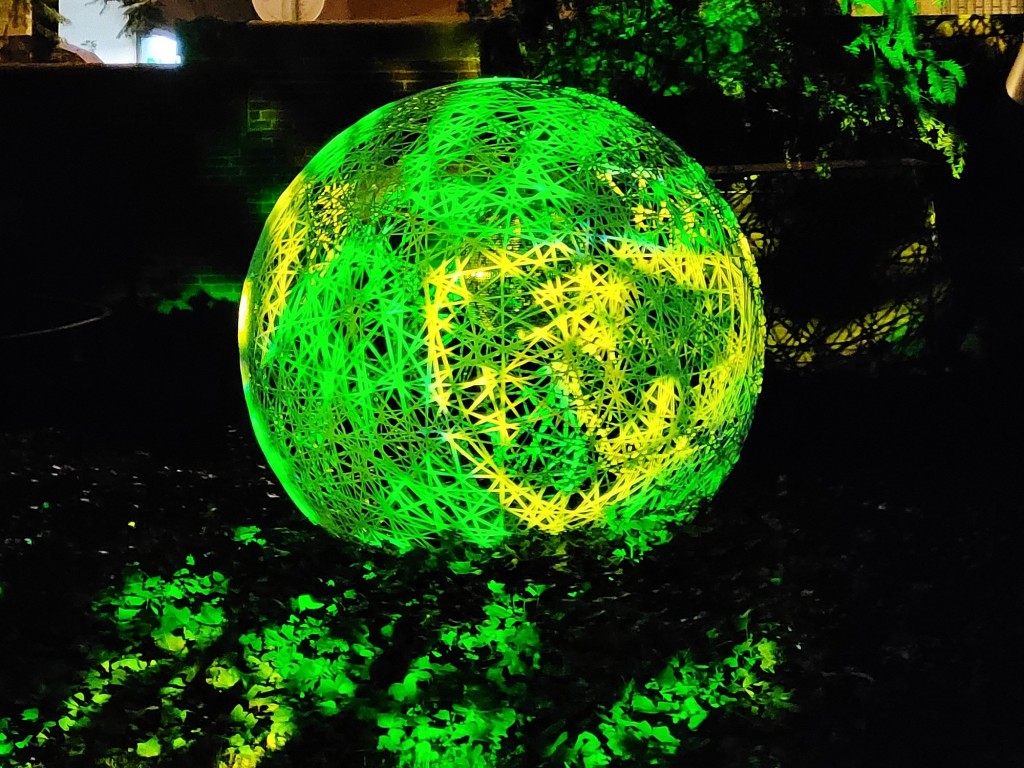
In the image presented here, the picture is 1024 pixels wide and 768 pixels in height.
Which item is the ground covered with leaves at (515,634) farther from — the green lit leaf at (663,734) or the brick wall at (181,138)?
the brick wall at (181,138)

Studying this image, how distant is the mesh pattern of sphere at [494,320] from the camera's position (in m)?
2.74

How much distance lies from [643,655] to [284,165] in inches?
195

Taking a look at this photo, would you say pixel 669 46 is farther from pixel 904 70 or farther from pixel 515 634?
pixel 515 634

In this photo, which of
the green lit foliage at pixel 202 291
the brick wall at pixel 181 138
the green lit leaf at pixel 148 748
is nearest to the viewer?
the green lit leaf at pixel 148 748

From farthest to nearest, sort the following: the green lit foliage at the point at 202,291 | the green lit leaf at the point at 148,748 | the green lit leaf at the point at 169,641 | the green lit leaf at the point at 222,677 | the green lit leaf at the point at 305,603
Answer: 1. the green lit foliage at the point at 202,291
2. the green lit leaf at the point at 305,603
3. the green lit leaf at the point at 169,641
4. the green lit leaf at the point at 222,677
5. the green lit leaf at the point at 148,748

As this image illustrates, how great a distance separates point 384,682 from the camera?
2668 millimetres

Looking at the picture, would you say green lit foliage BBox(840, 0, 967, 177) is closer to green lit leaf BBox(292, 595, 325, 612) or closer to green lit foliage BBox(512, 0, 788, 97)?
green lit foliage BBox(512, 0, 788, 97)

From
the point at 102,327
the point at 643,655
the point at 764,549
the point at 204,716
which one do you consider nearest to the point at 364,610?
the point at 204,716

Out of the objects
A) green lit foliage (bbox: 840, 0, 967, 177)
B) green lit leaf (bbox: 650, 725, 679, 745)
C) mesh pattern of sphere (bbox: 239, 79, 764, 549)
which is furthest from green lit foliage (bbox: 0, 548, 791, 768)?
green lit foliage (bbox: 840, 0, 967, 177)

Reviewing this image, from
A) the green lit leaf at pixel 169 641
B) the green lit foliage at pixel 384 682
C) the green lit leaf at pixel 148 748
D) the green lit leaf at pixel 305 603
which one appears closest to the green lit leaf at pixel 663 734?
the green lit foliage at pixel 384 682

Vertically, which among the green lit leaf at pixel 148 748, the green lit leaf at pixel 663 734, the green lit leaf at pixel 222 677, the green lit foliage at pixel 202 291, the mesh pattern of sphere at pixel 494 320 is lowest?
the green lit leaf at pixel 148 748

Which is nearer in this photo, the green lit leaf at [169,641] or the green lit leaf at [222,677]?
the green lit leaf at [222,677]

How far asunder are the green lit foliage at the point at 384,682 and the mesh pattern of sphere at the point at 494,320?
0.71 ft

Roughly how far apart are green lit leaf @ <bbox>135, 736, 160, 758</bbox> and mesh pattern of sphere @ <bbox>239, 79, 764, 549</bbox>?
83 cm
